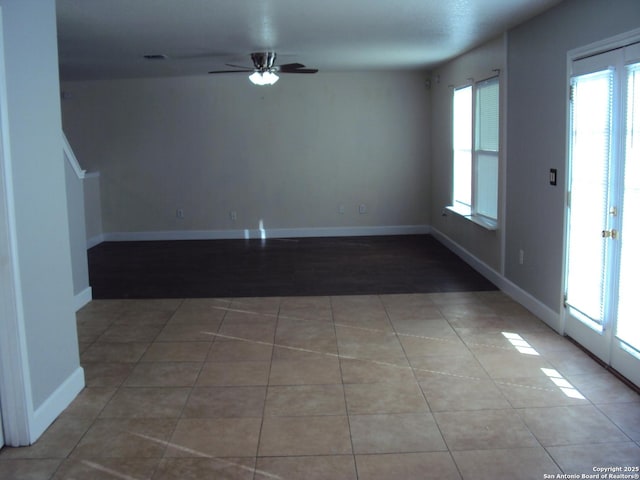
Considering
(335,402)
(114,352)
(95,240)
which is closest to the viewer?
(335,402)

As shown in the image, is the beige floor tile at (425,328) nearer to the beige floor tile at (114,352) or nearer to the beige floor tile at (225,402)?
the beige floor tile at (225,402)

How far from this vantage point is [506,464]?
2.74 meters

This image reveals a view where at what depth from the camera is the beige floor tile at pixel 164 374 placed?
148 inches

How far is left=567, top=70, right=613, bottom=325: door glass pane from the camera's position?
3.81 m

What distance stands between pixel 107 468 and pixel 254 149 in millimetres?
6517

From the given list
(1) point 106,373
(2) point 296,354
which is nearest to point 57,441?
(1) point 106,373

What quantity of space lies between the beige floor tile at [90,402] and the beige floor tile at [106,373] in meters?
0.08

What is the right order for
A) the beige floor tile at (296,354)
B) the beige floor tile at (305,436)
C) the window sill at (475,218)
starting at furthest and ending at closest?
the window sill at (475,218) → the beige floor tile at (296,354) → the beige floor tile at (305,436)

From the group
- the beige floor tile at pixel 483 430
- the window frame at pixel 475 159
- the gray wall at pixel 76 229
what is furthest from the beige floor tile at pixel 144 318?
the window frame at pixel 475 159

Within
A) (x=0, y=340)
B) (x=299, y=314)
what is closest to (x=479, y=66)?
(x=299, y=314)

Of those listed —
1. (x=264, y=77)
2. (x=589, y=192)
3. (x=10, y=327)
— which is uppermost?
(x=264, y=77)

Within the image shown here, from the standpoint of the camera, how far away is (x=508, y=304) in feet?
17.4

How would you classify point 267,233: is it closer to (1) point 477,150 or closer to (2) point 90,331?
(1) point 477,150

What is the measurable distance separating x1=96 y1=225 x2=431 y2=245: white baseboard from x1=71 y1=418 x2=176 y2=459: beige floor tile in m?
5.84
